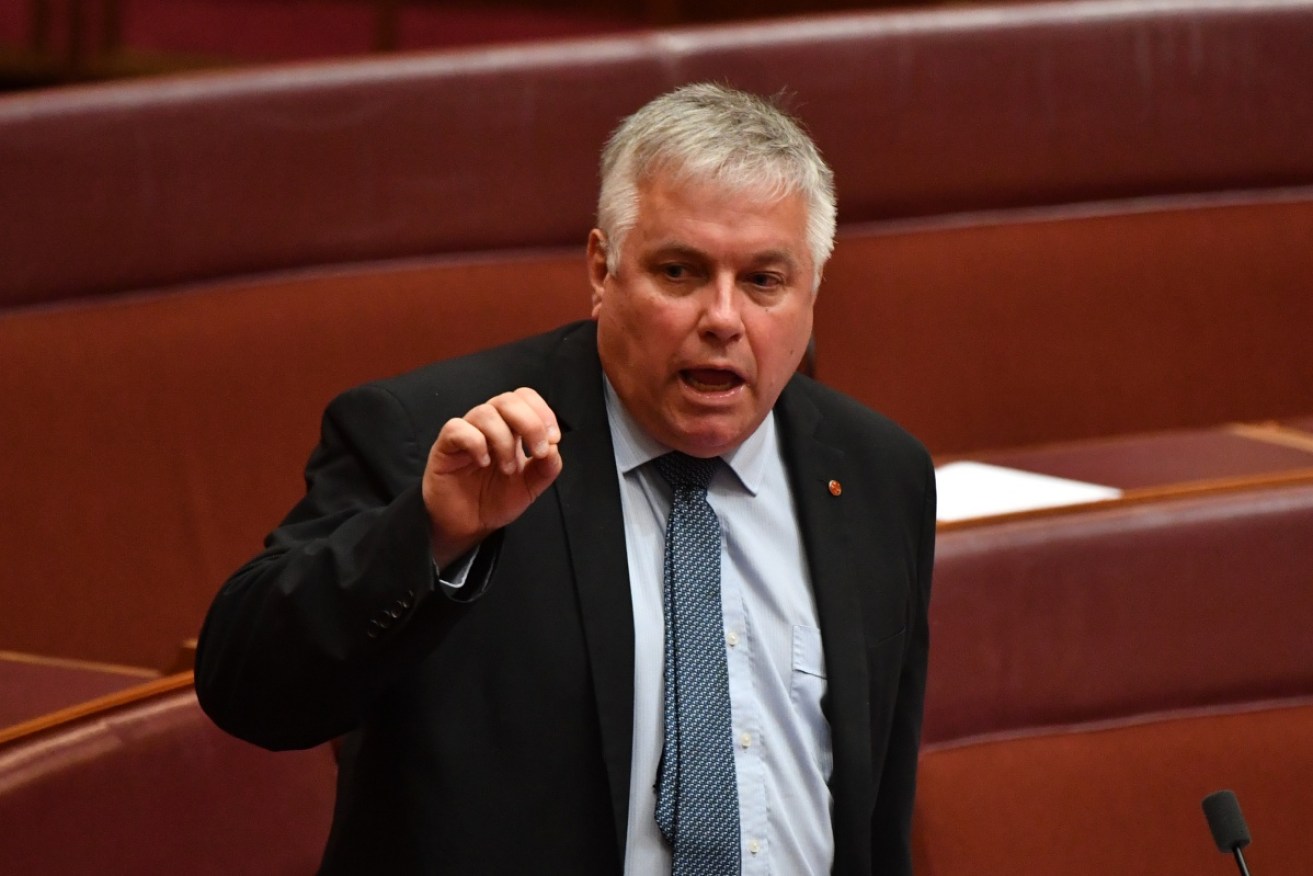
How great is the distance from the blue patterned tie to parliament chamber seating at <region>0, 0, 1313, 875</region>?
0.85ft

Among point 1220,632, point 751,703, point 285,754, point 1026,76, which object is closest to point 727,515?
point 751,703

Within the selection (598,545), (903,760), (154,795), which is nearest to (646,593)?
(598,545)

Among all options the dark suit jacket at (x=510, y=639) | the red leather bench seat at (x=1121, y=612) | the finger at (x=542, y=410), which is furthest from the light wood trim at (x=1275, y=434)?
the finger at (x=542, y=410)

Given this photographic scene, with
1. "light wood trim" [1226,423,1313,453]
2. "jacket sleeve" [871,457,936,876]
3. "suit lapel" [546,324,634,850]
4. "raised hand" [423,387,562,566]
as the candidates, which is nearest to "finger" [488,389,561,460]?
"raised hand" [423,387,562,566]

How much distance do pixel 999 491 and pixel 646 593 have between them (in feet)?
1.29

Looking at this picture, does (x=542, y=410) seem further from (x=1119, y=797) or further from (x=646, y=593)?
(x=1119, y=797)

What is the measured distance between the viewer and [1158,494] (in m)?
0.85

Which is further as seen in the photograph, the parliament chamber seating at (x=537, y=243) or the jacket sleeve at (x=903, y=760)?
the parliament chamber seating at (x=537, y=243)

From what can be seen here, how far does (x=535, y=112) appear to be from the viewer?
3.09ft

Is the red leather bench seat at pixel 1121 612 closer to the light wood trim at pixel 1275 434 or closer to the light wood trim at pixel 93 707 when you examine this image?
the light wood trim at pixel 1275 434

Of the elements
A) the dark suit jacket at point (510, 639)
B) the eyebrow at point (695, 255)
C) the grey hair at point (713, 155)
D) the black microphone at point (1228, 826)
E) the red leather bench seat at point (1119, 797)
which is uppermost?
the grey hair at point (713, 155)

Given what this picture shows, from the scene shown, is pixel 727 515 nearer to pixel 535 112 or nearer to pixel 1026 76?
pixel 535 112

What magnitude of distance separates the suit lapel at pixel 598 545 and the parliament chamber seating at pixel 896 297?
0.91 ft

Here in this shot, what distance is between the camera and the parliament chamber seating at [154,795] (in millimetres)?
625
